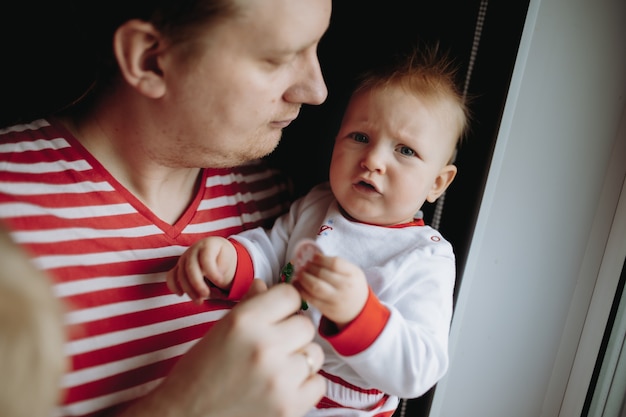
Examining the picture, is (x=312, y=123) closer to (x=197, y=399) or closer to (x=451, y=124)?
(x=451, y=124)

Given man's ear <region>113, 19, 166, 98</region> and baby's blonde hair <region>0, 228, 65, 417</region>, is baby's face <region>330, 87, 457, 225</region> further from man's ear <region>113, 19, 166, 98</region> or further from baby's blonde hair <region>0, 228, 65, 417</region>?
baby's blonde hair <region>0, 228, 65, 417</region>

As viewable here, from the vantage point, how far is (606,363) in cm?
107

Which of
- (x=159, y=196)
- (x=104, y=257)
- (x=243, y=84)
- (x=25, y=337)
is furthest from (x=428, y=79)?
(x=25, y=337)

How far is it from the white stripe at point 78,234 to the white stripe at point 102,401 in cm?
27

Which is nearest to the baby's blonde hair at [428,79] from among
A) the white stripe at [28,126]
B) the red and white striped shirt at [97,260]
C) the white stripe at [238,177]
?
the white stripe at [238,177]

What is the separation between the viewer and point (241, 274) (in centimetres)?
104

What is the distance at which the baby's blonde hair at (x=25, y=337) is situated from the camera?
0.55 meters

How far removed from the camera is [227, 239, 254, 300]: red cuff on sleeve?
40.6 inches

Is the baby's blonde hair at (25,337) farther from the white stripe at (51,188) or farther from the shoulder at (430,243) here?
the shoulder at (430,243)

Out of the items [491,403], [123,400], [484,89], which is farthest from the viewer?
[491,403]

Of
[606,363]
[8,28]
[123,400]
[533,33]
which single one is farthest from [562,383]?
[8,28]

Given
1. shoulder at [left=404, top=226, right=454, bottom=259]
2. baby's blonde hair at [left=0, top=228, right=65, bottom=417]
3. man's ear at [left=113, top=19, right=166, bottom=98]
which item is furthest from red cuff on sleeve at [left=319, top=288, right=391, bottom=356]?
man's ear at [left=113, top=19, right=166, bottom=98]

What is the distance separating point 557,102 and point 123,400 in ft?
3.07

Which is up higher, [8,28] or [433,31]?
[433,31]
